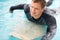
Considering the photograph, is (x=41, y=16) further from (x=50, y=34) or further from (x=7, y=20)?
(x=7, y=20)

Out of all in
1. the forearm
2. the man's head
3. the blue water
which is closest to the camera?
the forearm

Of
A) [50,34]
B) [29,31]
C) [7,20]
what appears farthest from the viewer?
[7,20]

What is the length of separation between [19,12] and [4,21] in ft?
0.77

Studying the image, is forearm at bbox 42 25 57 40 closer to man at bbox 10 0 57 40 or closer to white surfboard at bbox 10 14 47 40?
man at bbox 10 0 57 40

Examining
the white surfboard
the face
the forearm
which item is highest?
the face

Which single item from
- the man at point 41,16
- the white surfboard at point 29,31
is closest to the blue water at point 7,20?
the white surfboard at point 29,31

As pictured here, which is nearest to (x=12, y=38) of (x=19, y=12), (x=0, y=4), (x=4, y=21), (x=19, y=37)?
(x=19, y=37)

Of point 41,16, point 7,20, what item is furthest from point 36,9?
point 7,20

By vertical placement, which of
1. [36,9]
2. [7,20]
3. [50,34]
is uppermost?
[7,20]

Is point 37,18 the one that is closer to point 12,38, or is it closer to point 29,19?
point 29,19

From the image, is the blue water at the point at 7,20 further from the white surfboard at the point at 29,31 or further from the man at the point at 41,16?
the man at the point at 41,16

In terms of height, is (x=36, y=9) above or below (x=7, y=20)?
below

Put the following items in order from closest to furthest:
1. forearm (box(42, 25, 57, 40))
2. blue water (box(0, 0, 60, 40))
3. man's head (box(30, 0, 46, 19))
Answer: forearm (box(42, 25, 57, 40)), man's head (box(30, 0, 46, 19)), blue water (box(0, 0, 60, 40))

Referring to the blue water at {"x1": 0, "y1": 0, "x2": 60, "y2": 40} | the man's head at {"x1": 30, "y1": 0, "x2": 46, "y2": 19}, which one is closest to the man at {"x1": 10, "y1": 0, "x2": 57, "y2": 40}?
the man's head at {"x1": 30, "y1": 0, "x2": 46, "y2": 19}
